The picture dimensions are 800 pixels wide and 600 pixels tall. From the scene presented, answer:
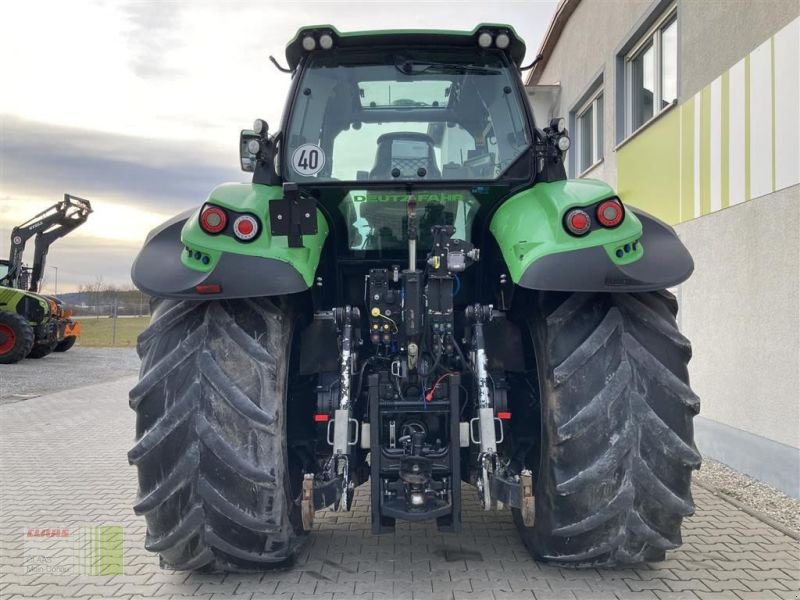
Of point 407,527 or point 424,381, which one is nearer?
point 424,381

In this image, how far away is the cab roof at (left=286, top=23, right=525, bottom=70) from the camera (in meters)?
3.46

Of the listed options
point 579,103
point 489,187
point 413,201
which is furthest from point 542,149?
point 579,103

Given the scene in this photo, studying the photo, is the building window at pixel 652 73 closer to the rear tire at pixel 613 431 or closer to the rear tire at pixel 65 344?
the rear tire at pixel 613 431

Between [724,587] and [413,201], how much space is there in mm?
2359

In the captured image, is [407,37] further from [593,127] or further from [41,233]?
[41,233]

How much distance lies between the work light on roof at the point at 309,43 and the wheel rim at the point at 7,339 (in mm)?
16674

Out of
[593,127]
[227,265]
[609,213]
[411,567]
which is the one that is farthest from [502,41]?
[593,127]

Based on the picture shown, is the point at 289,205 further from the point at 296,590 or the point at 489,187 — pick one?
the point at 296,590

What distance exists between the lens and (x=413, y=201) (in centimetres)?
308

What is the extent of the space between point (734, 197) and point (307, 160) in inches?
162

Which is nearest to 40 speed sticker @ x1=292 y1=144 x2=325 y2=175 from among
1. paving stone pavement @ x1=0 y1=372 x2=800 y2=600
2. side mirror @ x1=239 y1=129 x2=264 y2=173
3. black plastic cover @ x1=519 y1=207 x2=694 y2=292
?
side mirror @ x1=239 y1=129 x2=264 y2=173

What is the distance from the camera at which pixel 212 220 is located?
2.93 metres

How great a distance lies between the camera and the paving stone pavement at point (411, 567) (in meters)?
3.18

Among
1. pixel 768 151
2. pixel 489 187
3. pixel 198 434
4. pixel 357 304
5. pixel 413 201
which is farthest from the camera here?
pixel 768 151
